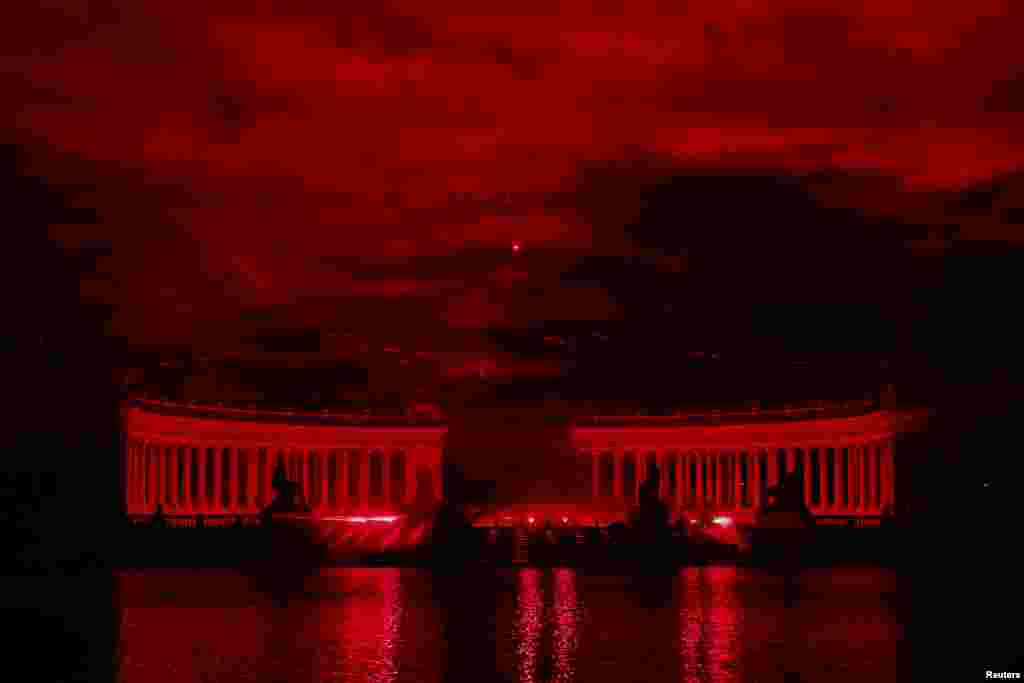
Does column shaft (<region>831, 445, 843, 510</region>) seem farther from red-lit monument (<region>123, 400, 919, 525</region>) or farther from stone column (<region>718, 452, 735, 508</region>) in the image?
stone column (<region>718, 452, 735, 508</region>)

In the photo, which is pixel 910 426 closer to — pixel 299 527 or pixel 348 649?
pixel 299 527

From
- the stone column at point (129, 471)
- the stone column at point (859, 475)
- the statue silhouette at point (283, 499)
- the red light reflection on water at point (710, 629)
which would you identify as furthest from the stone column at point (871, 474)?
the red light reflection on water at point (710, 629)

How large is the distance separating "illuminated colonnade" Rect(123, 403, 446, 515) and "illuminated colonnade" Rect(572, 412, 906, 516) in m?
12.0

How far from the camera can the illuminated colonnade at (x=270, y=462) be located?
85.6 m

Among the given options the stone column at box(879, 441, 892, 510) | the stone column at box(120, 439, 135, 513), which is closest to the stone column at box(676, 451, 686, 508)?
the stone column at box(879, 441, 892, 510)

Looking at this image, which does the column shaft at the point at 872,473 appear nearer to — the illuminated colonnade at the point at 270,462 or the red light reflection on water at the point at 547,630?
the illuminated colonnade at the point at 270,462

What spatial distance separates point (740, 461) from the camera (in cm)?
9819

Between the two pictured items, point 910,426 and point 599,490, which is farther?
point 599,490

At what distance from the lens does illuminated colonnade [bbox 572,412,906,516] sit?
3307 inches

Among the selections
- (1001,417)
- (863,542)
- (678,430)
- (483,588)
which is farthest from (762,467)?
(483,588)

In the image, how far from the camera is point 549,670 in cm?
2047

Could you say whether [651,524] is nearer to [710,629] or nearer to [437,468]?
[710,629]

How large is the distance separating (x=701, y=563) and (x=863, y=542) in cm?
609

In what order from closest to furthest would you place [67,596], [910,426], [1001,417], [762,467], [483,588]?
[67,596] → [483,588] → [1001,417] → [910,426] → [762,467]
